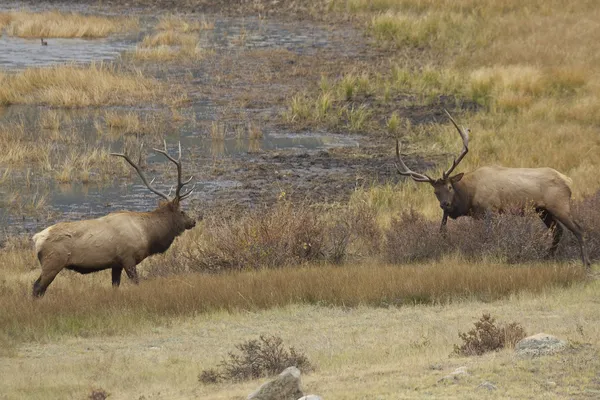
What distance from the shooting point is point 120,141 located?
24344 mm

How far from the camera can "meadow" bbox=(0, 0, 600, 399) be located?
9914 mm

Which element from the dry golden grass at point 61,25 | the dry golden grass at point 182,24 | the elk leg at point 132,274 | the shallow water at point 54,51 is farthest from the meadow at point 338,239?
the dry golden grass at point 61,25

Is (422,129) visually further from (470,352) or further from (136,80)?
(470,352)

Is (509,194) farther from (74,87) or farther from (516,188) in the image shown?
(74,87)

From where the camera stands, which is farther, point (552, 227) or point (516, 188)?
point (552, 227)

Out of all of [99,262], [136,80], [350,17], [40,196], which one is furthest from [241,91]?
[99,262]

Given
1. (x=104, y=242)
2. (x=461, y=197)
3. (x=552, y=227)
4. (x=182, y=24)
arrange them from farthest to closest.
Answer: (x=182, y=24) < (x=461, y=197) < (x=552, y=227) < (x=104, y=242)

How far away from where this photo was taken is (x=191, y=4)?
152 feet

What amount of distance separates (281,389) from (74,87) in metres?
21.8

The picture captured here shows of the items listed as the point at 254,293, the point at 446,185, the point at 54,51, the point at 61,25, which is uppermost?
the point at 61,25

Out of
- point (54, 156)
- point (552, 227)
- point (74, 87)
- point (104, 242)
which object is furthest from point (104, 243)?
point (74, 87)

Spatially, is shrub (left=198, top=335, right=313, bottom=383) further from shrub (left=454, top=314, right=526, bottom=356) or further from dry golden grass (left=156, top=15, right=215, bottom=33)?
dry golden grass (left=156, top=15, right=215, bottom=33)

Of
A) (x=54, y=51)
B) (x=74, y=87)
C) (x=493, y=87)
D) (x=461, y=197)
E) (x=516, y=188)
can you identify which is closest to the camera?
(x=516, y=188)

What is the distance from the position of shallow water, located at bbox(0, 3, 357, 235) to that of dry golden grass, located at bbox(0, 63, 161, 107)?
49 centimetres
